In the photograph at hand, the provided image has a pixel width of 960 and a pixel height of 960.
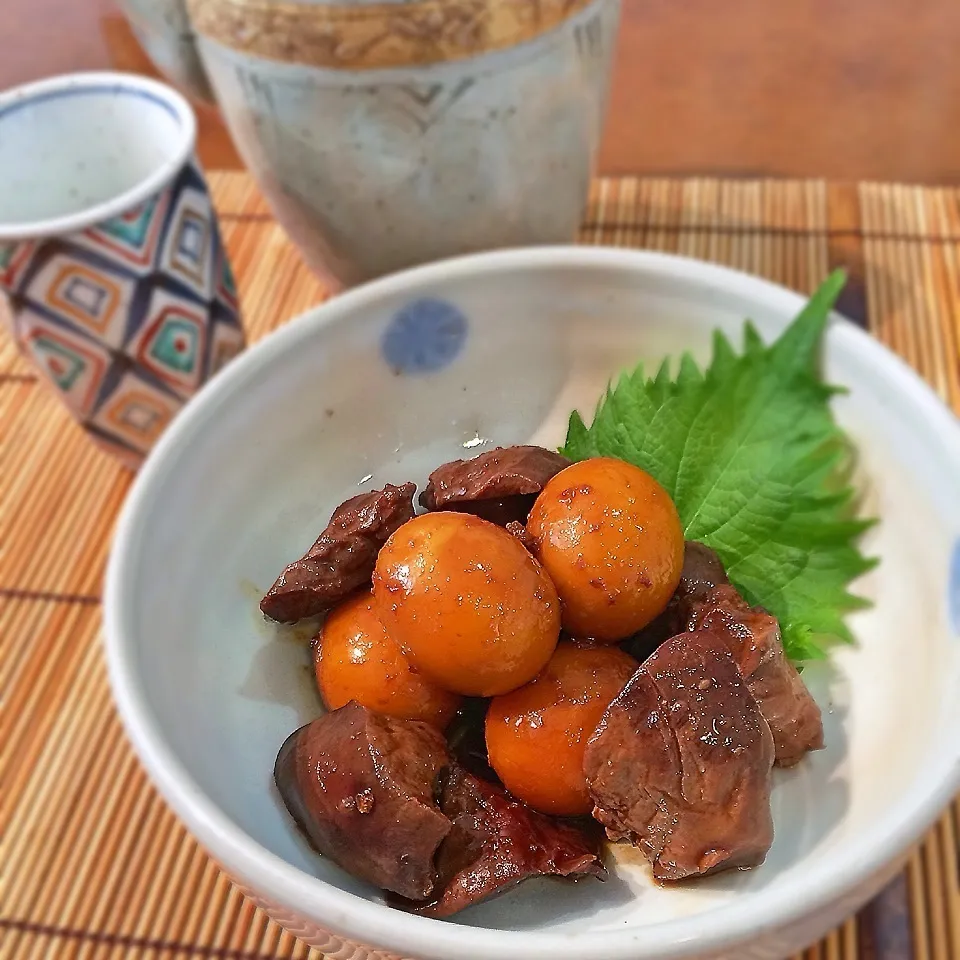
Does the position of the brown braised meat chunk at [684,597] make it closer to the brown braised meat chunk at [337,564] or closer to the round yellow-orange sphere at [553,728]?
the round yellow-orange sphere at [553,728]

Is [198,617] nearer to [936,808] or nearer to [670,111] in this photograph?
[936,808]

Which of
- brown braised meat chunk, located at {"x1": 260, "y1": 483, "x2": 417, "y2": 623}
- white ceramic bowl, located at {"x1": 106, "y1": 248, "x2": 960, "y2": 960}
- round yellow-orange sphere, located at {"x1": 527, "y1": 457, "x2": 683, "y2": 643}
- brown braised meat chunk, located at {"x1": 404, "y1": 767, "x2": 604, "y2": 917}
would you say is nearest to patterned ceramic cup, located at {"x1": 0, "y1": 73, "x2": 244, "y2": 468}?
white ceramic bowl, located at {"x1": 106, "y1": 248, "x2": 960, "y2": 960}

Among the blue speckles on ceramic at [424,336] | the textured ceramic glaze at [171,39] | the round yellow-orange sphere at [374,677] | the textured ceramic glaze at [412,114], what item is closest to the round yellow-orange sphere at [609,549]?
the round yellow-orange sphere at [374,677]

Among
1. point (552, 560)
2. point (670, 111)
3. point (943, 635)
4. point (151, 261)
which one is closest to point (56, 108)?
point (151, 261)

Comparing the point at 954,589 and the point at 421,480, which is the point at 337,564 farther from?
the point at 954,589

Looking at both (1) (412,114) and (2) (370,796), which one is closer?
(2) (370,796)

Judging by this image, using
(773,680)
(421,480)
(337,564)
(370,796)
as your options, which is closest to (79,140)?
(421,480)

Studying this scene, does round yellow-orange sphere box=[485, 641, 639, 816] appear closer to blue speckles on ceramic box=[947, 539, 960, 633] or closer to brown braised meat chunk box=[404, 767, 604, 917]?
brown braised meat chunk box=[404, 767, 604, 917]
